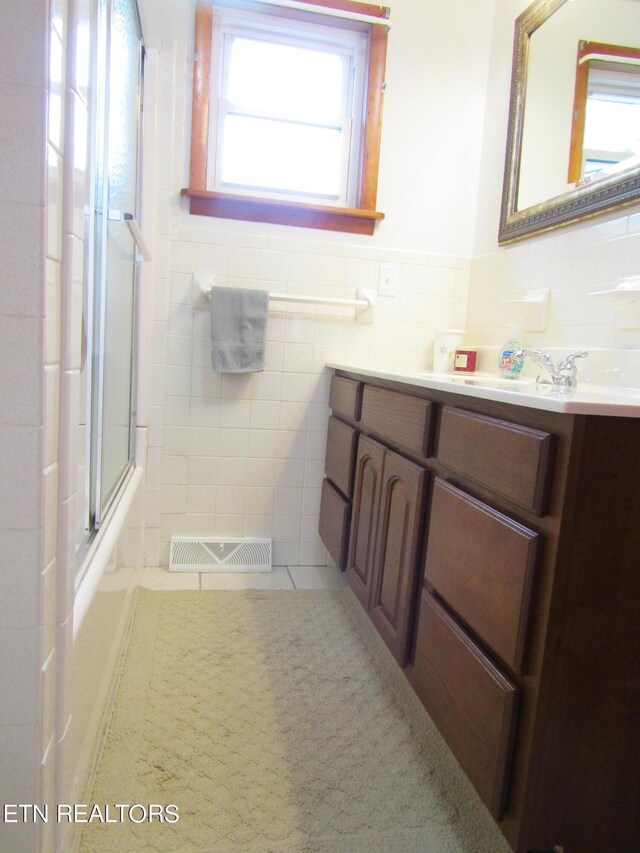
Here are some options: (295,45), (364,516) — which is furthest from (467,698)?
(295,45)

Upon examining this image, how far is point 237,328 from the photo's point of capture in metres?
2.11

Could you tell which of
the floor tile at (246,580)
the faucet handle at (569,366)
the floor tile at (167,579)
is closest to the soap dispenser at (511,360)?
the faucet handle at (569,366)

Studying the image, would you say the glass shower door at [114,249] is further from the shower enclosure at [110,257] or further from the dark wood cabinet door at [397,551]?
the dark wood cabinet door at [397,551]

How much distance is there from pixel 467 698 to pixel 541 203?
1.45 meters

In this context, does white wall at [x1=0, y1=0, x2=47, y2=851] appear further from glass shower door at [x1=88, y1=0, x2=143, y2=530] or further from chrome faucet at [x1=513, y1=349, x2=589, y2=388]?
chrome faucet at [x1=513, y1=349, x2=589, y2=388]

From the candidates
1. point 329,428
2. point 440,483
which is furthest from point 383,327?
point 440,483

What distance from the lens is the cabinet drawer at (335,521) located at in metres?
1.95

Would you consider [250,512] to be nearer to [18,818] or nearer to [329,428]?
[329,428]

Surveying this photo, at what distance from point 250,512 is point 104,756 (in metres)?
1.16

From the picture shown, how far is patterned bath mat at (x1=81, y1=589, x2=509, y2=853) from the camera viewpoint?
1.07 meters

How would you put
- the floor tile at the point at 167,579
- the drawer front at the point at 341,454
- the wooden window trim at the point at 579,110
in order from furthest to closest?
the floor tile at the point at 167,579 < the drawer front at the point at 341,454 < the wooden window trim at the point at 579,110

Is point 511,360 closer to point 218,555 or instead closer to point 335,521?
point 335,521

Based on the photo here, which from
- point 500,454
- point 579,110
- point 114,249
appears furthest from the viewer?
point 579,110

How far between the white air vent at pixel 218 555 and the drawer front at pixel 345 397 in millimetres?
607
